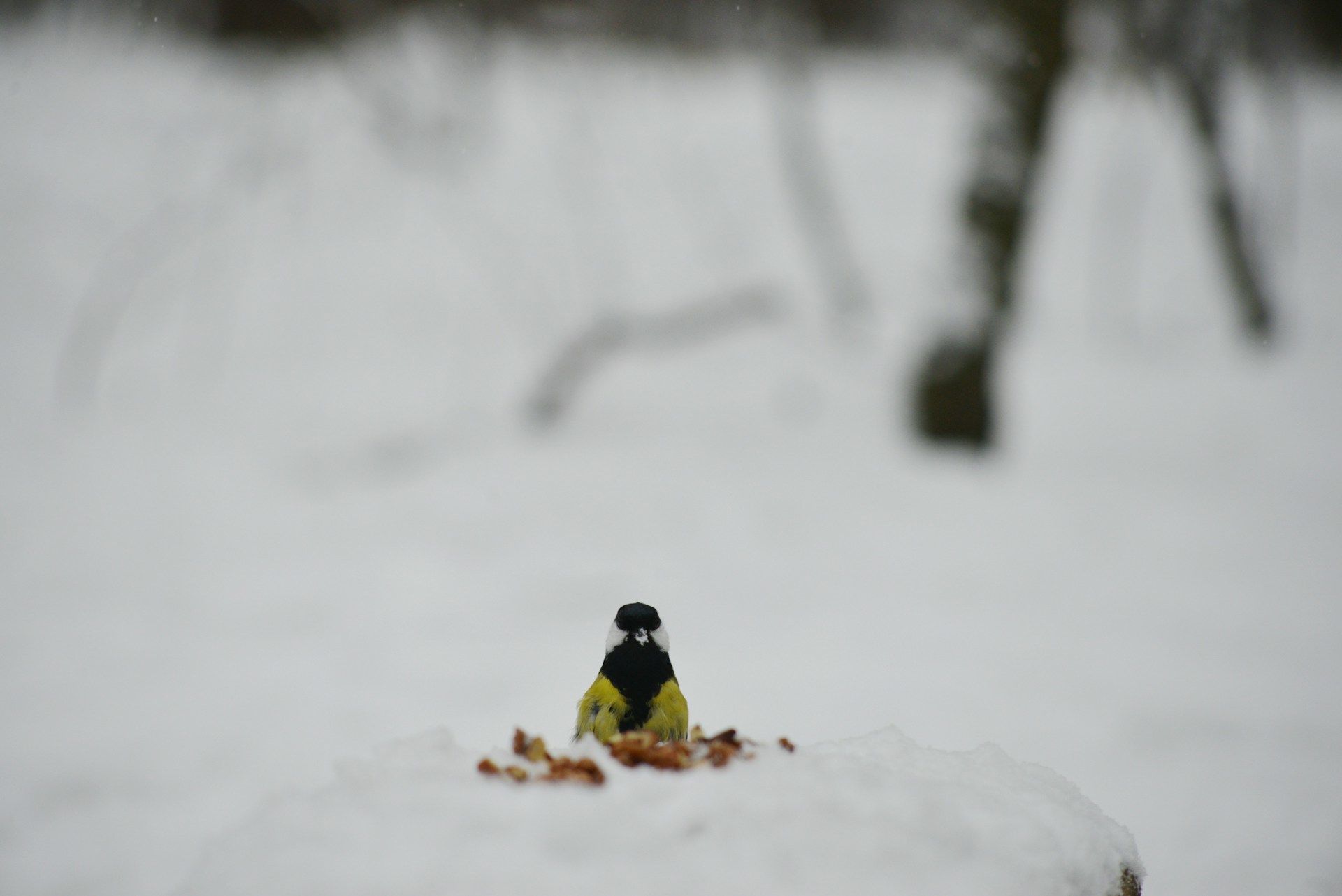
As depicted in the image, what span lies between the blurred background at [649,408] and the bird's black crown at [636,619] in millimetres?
1563

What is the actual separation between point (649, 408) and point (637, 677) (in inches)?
189

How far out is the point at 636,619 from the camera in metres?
1.82

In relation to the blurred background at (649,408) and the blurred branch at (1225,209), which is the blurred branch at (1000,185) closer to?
the blurred background at (649,408)

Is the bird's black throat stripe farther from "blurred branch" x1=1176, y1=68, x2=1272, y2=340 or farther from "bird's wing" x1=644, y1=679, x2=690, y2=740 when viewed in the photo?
"blurred branch" x1=1176, y1=68, x2=1272, y2=340

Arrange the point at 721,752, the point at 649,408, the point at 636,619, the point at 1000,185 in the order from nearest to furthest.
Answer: the point at 721,752 < the point at 636,619 < the point at 1000,185 < the point at 649,408

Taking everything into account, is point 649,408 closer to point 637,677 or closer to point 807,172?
point 807,172

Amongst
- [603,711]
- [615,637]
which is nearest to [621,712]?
[603,711]

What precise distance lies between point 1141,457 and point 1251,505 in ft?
2.51

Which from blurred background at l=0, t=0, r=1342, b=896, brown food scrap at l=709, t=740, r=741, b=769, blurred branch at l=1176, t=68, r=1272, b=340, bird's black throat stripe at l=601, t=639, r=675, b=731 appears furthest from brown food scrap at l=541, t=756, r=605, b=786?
blurred branch at l=1176, t=68, r=1272, b=340

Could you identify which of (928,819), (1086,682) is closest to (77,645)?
(928,819)

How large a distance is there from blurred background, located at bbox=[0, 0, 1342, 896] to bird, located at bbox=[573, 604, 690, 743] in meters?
1.46

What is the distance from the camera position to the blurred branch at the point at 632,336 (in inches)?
235

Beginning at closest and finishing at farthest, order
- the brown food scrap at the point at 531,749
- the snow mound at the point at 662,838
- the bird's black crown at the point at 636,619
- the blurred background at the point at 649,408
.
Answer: the snow mound at the point at 662,838
the brown food scrap at the point at 531,749
the bird's black crown at the point at 636,619
the blurred background at the point at 649,408

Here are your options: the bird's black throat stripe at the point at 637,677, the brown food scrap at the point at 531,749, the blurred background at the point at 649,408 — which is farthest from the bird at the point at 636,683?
the blurred background at the point at 649,408
